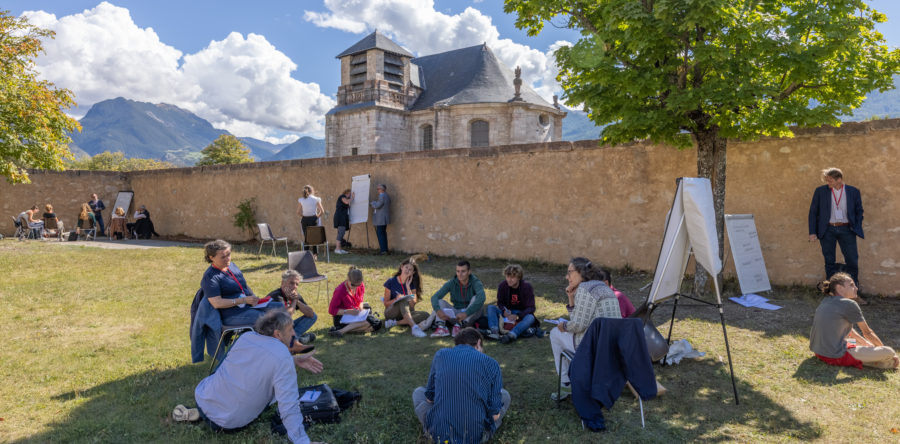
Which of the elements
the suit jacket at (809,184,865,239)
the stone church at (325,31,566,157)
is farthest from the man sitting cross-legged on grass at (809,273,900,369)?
the stone church at (325,31,566,157)

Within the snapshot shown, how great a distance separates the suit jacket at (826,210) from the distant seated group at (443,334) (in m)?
2.56

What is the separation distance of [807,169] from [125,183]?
22076mm

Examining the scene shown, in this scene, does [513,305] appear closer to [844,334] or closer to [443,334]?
[443,334]

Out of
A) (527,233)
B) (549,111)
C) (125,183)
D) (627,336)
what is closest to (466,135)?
(549,111)

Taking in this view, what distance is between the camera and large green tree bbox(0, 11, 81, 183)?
9.78 meters

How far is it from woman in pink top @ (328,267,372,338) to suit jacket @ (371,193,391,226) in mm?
6135

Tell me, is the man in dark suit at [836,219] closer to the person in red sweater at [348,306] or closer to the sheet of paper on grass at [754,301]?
the sheet of paper on grass at [754,301]

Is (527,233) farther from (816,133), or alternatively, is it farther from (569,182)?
(816,133)

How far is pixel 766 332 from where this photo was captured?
5.46m

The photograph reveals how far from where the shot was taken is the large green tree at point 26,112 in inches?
385

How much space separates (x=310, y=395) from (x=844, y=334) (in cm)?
457

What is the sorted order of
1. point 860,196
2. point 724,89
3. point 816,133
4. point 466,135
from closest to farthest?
point 724,89, point 860,196, point 816,133, point 466,135

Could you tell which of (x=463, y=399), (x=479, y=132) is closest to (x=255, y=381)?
(x=463, y=399)

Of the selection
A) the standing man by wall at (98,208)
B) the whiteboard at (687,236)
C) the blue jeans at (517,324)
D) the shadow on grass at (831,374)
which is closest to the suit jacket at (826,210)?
the shadow on grass at (831,374)
